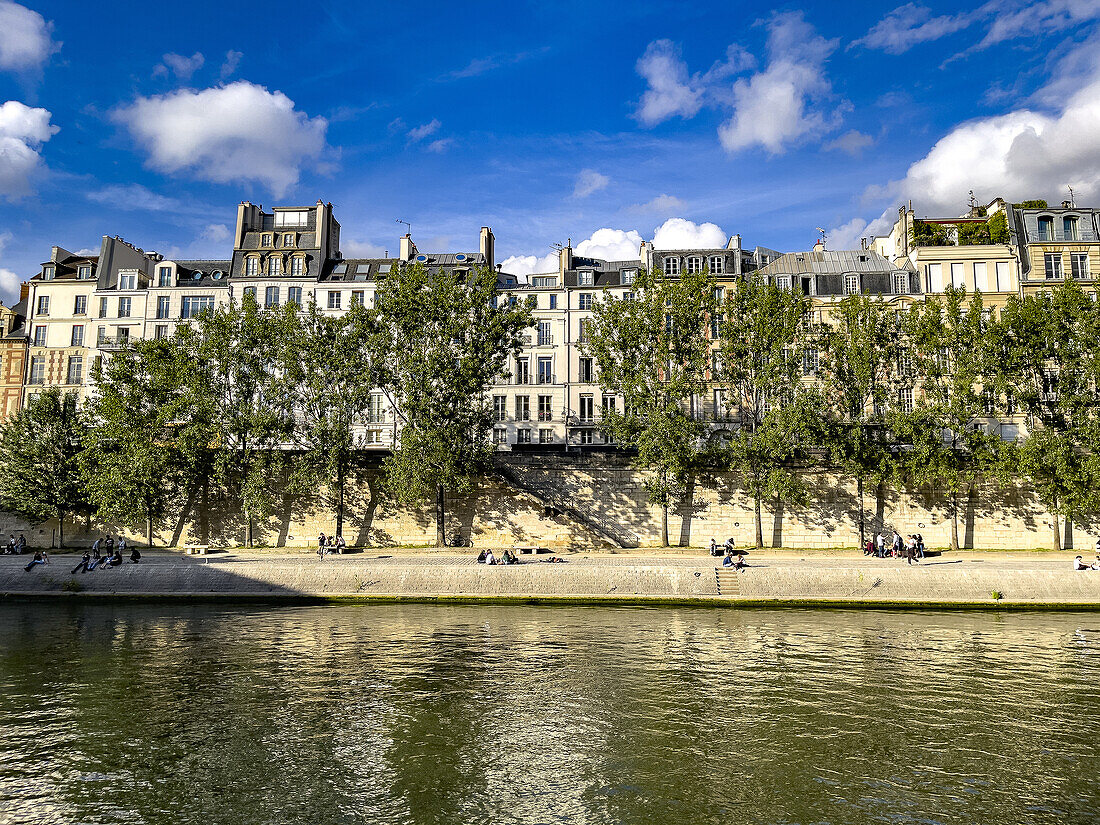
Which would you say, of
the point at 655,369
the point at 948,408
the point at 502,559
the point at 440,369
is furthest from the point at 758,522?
the point at 440,369

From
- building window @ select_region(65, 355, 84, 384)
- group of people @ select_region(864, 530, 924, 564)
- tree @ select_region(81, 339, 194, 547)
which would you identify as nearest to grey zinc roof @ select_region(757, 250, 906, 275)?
group of people @ select_region(864, 530, 924, 564)

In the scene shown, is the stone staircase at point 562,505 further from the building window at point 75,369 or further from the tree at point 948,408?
the building window at point 75,369

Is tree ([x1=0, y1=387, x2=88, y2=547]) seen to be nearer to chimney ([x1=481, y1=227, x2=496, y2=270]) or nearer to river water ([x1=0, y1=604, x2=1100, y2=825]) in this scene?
river water ([x1=0, y1=604, x2=1100, y2=825])

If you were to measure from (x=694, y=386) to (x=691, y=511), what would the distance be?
7840 mm

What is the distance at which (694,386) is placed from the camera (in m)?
44.8

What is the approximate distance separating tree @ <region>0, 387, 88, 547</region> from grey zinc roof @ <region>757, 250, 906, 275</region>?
49.5 meters

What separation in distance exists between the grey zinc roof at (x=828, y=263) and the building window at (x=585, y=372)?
15311mm

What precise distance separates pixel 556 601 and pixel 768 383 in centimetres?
1862

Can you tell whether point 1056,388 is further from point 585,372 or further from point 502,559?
point 502,559

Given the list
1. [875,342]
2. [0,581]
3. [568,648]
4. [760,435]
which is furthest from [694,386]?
[0,581]

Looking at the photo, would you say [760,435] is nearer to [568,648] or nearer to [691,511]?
[691,511]

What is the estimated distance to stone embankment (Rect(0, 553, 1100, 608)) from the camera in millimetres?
33281

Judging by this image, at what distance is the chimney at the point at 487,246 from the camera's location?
64.8 metres

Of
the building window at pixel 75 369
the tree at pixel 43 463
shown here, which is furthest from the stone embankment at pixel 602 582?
the building window at pixel 75 369
